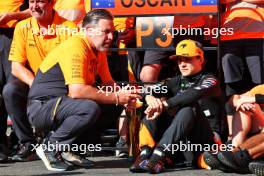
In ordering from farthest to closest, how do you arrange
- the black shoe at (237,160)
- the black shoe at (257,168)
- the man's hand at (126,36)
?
the man's hand at (126,36) → the black shoe at (237,160) → the black shoe at (257,168)

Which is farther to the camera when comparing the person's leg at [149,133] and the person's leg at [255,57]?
the person's leg at [255,57]

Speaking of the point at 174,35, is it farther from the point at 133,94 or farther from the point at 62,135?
the point at 62,135

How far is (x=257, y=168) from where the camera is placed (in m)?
6.66

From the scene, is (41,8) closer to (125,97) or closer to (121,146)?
(125,97)

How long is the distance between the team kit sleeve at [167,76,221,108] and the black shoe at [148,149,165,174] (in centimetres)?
43

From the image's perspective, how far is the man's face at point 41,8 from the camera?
7973 millimetres

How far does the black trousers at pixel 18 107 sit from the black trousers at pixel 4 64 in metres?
0.39

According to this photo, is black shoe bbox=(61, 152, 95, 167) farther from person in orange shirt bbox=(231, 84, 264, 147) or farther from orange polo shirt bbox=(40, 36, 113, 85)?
person in orange shirt bbox=(231, 84, 264, 147)

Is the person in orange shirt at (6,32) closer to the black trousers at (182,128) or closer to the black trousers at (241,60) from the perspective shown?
the black trousers at (182,128)

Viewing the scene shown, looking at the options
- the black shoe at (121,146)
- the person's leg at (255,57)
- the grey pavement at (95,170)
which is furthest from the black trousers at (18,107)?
the person's leg at (255,57)

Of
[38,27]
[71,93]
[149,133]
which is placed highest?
[38,27]

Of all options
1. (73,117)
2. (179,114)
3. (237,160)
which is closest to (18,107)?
(73,117)

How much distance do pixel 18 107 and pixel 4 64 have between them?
646 millimetres

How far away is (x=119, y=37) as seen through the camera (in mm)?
8242
